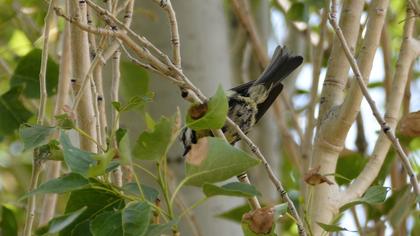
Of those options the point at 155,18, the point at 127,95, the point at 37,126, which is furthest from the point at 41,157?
the point at 155,18

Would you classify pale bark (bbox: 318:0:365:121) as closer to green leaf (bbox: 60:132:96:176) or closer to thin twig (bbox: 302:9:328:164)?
thin twig (bbox: 302:9:328:164)

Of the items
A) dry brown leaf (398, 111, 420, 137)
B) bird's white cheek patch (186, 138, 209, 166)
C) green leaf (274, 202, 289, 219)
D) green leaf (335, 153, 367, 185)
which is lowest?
green leaf (335, 153, 367, 185)

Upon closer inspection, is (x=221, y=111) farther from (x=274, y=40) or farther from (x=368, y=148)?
(x=274, y=40)

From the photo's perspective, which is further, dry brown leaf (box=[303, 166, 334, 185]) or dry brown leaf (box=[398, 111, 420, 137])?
dry brown leaf (box=[398, 111, 420, 137])

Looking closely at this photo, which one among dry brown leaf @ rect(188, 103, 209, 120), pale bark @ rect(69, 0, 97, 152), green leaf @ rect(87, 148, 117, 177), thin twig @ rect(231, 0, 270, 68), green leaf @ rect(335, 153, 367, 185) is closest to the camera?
green leaf @ rect(87, 148, 117, 177)

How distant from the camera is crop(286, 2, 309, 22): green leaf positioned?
2.07 m

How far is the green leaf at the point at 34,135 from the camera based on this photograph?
1.19 meters

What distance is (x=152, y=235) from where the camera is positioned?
1.12 meters

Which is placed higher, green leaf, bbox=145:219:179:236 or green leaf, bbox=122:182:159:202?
green leaf, bbox=122:182:159:202

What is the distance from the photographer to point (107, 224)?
1146mm

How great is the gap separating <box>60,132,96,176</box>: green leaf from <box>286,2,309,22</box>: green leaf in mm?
1061

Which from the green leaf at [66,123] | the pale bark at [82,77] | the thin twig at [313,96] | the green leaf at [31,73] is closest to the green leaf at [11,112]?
the green leaf at [31,73]

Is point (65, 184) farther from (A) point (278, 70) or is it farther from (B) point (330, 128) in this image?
(A) point (278, 70)

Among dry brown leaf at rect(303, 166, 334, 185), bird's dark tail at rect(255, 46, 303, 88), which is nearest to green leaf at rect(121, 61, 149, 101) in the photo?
bird's dark tail at rect(255, 46, 303, 88)
